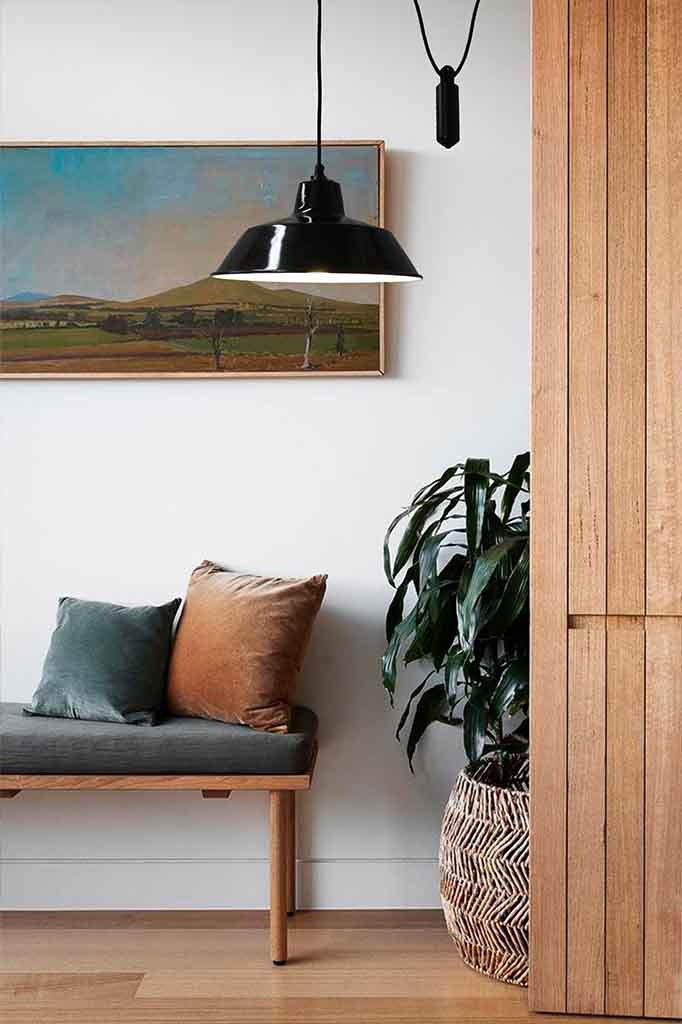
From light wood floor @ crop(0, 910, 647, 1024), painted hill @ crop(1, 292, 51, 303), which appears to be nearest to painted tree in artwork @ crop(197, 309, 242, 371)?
painted hill @ crop(1, 292, 51, 303)

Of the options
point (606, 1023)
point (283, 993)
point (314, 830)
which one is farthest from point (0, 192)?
point (606, 1023)

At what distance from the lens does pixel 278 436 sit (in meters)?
3.47

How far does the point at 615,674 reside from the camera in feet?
8.99

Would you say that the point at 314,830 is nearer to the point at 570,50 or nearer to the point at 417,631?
the point at 417,631

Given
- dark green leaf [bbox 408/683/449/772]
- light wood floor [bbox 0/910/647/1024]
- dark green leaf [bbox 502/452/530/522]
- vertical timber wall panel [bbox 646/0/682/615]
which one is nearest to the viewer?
vertical timber wall panel [bbox 646/0/682/615]

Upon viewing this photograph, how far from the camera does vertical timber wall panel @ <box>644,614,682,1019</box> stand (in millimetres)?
2721

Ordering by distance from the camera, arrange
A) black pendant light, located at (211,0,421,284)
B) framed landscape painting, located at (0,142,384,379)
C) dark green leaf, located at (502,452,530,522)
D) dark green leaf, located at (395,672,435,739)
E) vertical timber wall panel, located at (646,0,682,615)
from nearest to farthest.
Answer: black pendant light, located at (211,0,421,284) < vertical timber wall panel, located at (646,0,682,615) < dark green leaf, located at (502,452,530,522) < dark green leaf, located at (395,672,435,739) < framed landscape painting, located at (0,142,384,379)

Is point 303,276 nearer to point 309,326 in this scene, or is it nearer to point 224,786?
point 309,326

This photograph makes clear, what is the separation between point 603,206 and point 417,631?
1.16m

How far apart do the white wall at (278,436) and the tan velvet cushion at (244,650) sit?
0.84 feet

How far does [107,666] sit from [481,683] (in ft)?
3.30

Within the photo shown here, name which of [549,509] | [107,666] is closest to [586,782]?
[549,509]

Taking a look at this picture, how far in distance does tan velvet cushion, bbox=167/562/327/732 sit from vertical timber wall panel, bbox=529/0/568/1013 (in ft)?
2.34

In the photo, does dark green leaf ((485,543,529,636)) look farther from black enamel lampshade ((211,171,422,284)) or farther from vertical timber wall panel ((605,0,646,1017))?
black enamel lampshade ((211,171,422,284))
